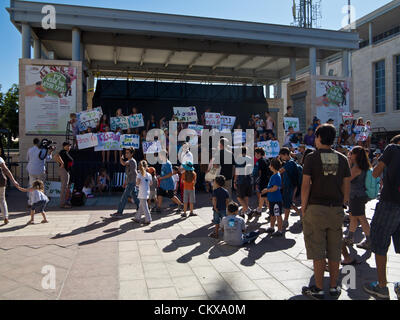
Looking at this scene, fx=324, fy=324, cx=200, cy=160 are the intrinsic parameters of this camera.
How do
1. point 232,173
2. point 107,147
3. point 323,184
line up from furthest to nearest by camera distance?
point 107,147
point 232,173
point 323,184

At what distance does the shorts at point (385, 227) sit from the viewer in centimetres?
395

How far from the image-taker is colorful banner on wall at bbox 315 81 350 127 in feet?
61.1

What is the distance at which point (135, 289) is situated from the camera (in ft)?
13.5

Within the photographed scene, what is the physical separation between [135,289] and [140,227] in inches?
137

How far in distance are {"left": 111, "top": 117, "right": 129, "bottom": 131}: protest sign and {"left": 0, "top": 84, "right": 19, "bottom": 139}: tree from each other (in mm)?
22294

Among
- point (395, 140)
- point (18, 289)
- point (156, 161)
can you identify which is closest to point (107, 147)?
point (156, 161)

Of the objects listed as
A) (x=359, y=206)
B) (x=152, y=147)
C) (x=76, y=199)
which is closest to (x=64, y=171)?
(x=76, y=199)

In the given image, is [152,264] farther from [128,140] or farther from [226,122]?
[226,122]

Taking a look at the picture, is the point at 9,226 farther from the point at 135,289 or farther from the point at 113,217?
the point at 135,289

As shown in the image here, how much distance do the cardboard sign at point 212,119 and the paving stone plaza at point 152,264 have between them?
28.9 ft

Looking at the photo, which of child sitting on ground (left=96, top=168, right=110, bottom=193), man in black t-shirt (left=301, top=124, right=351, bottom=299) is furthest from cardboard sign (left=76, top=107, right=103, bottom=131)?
man in black t-shirt (left=301, top=124, right=351, bottom=299)

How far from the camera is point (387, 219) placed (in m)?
3.97

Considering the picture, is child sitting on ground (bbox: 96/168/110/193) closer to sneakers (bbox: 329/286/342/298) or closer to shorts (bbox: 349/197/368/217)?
shorts (bbox: 349/197/368/217)
